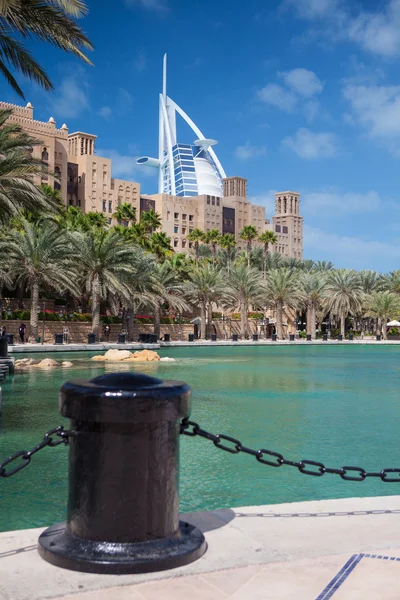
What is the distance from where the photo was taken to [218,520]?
4172 millimetres

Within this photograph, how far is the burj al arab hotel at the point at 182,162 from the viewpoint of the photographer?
167750 millimetres

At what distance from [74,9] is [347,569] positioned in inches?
500

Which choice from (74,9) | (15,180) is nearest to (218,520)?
(74,9)

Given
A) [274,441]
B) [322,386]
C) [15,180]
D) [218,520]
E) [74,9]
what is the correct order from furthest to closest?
1. [15,180]
2. [322,386]
3. [74,9]
4. [274,441]
5. [218,520]

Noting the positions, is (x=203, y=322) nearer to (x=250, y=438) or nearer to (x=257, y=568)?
(x=250, y=438)

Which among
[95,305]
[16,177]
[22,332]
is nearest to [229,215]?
[95,305]

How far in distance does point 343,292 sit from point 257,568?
69.8 metres

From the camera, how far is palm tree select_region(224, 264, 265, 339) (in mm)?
64125

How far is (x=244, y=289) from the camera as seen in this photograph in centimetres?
6450

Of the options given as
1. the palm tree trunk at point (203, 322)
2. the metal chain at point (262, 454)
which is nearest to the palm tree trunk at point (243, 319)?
the palm tree trunk at point (203, 322)

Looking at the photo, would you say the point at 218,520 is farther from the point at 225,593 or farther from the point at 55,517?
the point at 55,517

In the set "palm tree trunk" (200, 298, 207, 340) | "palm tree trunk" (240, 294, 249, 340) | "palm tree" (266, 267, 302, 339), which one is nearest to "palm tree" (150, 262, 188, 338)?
"palm tree trunk" (200, 298, 207, 340)

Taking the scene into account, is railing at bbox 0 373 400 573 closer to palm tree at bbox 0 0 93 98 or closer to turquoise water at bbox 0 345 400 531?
turquoise water at bbox 0 345 400 531

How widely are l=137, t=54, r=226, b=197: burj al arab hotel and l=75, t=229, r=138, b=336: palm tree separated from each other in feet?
405
